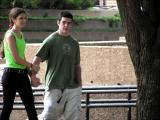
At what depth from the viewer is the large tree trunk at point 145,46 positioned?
6.65 m

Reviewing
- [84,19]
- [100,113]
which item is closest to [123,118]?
[100,113]

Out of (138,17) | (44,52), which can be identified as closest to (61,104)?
(44,52)

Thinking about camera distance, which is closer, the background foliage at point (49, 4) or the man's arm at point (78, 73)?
the man's arm at point (78, 73)

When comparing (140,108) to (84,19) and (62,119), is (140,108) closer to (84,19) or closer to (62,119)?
(62,119)

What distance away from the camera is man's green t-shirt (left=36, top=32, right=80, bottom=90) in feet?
22.4

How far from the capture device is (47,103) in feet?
22.5

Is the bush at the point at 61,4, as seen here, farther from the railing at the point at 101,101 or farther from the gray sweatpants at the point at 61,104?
the gray sweatpants at the point at 61,104

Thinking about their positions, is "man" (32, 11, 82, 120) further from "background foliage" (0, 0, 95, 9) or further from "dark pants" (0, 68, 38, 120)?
"background foliage" (0, 0, 95, 9)

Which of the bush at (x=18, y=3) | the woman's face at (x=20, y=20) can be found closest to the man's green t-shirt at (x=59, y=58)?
the woman's face at (x=20, y=20)

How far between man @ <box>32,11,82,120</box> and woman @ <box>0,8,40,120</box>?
194 mm

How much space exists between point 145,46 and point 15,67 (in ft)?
5.25

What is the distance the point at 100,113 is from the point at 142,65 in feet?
8.52

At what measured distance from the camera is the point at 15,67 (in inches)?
274

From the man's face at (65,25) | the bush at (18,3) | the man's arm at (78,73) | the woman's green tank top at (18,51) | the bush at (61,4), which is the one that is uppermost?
the man's face at (65,25)
